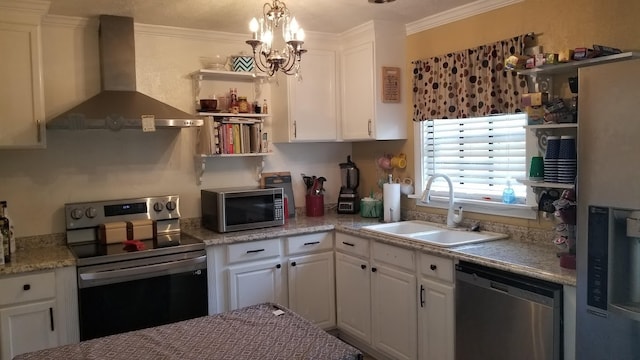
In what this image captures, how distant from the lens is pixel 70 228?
132 inches

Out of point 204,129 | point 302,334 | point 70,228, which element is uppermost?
point 204,129

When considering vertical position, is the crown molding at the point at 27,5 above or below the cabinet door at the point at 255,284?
above

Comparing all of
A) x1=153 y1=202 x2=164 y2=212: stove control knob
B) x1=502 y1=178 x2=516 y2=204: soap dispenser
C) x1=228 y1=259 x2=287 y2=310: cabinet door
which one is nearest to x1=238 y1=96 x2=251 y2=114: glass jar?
x1=153 y1=202 x2=164 y2=212: stove control knob

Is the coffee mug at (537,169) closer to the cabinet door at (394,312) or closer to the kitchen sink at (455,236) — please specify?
the kitchen sink at (455,236)

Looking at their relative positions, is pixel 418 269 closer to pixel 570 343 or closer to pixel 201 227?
pixel 570 343

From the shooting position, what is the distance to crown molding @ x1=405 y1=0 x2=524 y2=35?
3.20 m

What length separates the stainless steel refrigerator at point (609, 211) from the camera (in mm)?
1838

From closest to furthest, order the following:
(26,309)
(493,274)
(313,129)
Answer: (493,274)
(26,309)
(313,129)

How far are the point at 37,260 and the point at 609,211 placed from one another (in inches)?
116

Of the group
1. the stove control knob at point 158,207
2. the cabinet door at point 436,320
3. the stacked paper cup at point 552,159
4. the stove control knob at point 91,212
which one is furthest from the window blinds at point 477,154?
the stove control knob at point 91,212

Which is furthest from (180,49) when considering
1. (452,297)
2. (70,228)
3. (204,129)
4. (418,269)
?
(452,297)

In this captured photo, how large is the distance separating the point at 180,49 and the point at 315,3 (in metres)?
1.19

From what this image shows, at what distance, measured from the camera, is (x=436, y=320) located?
9.68 ft

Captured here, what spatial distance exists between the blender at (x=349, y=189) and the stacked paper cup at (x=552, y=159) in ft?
6.26
